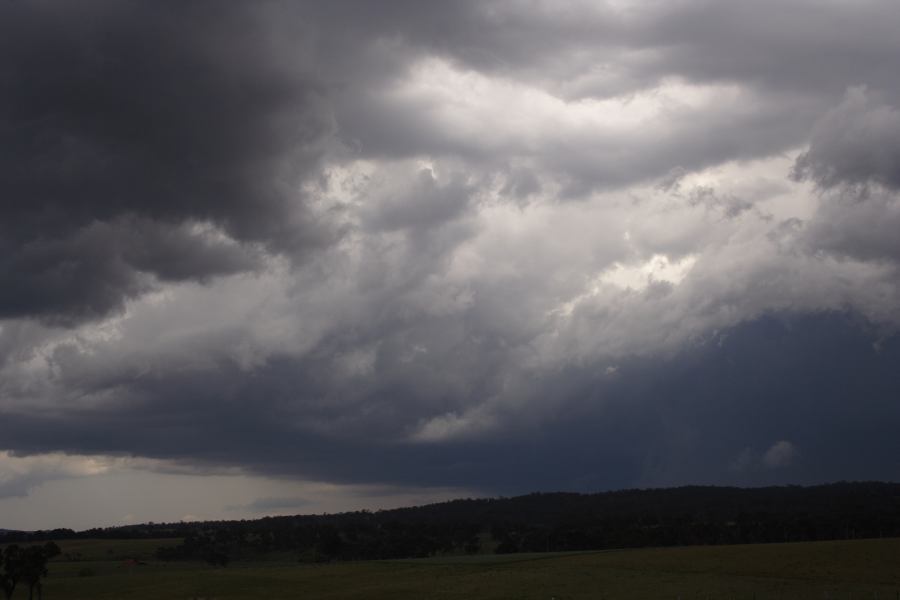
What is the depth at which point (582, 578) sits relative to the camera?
104812mm

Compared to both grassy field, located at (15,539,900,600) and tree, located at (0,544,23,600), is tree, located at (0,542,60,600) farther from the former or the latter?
grassy field, located at (15,539,900,600)

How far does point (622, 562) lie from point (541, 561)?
532 inches

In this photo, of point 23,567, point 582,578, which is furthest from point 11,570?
point 582,578

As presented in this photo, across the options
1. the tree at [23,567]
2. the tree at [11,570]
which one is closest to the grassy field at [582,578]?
the tree at [23,567]

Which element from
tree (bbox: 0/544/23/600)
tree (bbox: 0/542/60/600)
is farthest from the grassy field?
tree (bbox: 0/544/23/600)

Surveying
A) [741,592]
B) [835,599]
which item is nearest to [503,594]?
[741,592]

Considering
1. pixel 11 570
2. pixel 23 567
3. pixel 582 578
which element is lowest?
pixel 582 578

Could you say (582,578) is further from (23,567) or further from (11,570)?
(11,570)

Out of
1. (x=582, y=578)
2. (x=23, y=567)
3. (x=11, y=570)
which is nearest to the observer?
(x=582, y=578)

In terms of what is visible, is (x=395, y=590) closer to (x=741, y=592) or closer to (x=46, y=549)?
(x=741, y=592)

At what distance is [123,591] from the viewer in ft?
414

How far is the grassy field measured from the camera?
295 feet

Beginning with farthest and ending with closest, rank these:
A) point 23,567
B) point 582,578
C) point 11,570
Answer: point 11,570
point 23,567
point 582,578

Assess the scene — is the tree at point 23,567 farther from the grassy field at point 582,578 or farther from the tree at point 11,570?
the grassy field at point 582,578
